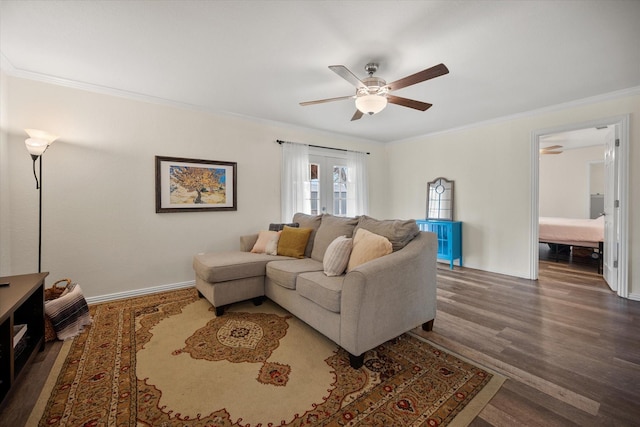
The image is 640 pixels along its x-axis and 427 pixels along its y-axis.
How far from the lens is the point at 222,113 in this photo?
3.71m

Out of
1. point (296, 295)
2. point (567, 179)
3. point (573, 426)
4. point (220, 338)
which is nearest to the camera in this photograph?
point (573, 426)

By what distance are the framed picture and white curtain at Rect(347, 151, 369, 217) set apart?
2239 millimetres

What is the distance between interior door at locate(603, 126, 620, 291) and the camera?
126 inches

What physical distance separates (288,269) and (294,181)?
2.15 metres

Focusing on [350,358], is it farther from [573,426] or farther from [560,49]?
[560,49]

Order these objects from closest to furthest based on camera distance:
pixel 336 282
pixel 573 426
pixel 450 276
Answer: pixel 573 426
pixel 336 282
pixel 450 276

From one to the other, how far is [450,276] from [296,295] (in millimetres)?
2696

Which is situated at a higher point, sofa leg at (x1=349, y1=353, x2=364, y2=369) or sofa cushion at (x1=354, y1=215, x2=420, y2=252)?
sofa cushion at (x1=354, y1=215, x2=420, y2=252)

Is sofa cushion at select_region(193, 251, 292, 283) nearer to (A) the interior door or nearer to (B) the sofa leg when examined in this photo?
(B) the sofa leg

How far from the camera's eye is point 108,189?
9.87ft

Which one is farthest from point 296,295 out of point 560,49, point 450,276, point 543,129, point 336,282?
point 543,129

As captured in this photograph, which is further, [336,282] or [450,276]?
[450,276]

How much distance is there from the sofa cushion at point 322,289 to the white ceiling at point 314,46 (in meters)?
1.87

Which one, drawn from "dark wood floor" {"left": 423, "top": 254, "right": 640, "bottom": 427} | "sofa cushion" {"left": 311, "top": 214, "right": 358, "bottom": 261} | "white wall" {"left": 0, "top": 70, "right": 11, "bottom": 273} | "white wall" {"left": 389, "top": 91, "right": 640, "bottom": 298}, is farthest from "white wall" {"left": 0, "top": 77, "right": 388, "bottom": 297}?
"white wall" {"left": 389, "top": 91, "right": 640, "bottom": 298}
